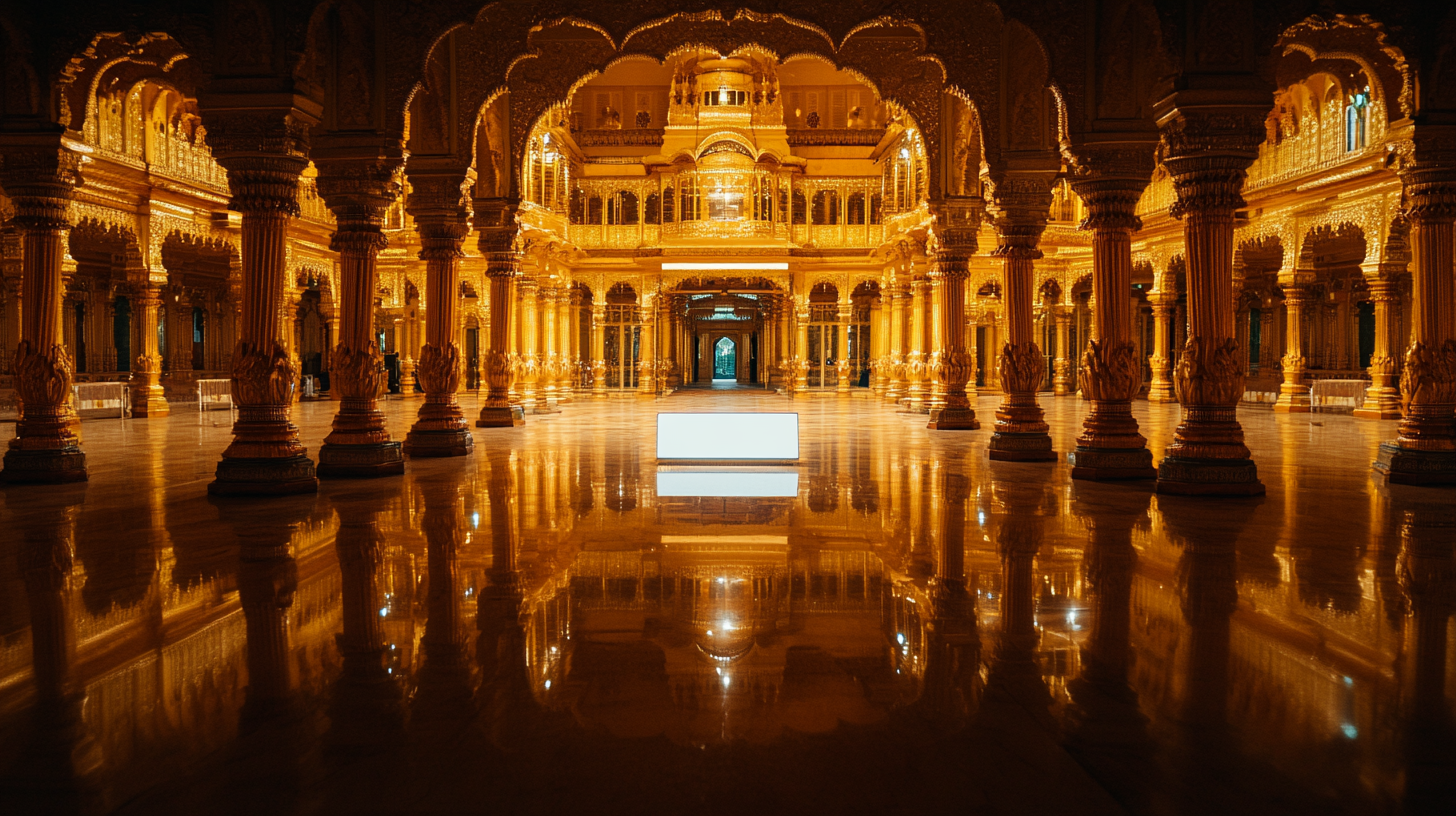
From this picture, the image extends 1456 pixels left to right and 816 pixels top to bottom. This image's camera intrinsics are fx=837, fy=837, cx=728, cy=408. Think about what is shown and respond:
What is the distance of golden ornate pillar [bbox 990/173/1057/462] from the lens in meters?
9.47

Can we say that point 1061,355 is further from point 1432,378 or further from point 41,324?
point 41,324

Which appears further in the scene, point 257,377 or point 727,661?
point 257,377

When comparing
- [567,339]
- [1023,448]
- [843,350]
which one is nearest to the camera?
[1023,448]

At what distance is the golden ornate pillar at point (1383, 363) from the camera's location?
16.2m

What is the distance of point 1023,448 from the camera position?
937 centimetres

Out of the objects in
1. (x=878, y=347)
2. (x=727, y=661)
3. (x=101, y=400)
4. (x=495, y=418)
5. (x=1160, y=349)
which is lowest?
(x=727, y=661)

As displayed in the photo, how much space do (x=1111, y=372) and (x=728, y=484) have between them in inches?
150

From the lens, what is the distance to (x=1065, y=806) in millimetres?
1831

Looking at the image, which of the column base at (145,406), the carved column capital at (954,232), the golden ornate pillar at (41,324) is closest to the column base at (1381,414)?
the carved column capital at (954,232)

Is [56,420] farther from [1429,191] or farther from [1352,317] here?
[1352,317]

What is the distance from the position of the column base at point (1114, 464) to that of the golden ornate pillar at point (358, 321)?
6506 millimetres

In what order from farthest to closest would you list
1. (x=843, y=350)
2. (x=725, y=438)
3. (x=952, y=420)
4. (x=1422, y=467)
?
1. (x=843, y=350)
2. (x=952, y=420)
3. (x=725, y=438)
4. (x=1422, y=467)

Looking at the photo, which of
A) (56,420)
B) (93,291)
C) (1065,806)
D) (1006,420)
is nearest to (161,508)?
(56,420)

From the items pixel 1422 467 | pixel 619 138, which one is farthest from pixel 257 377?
pixel 619 138
